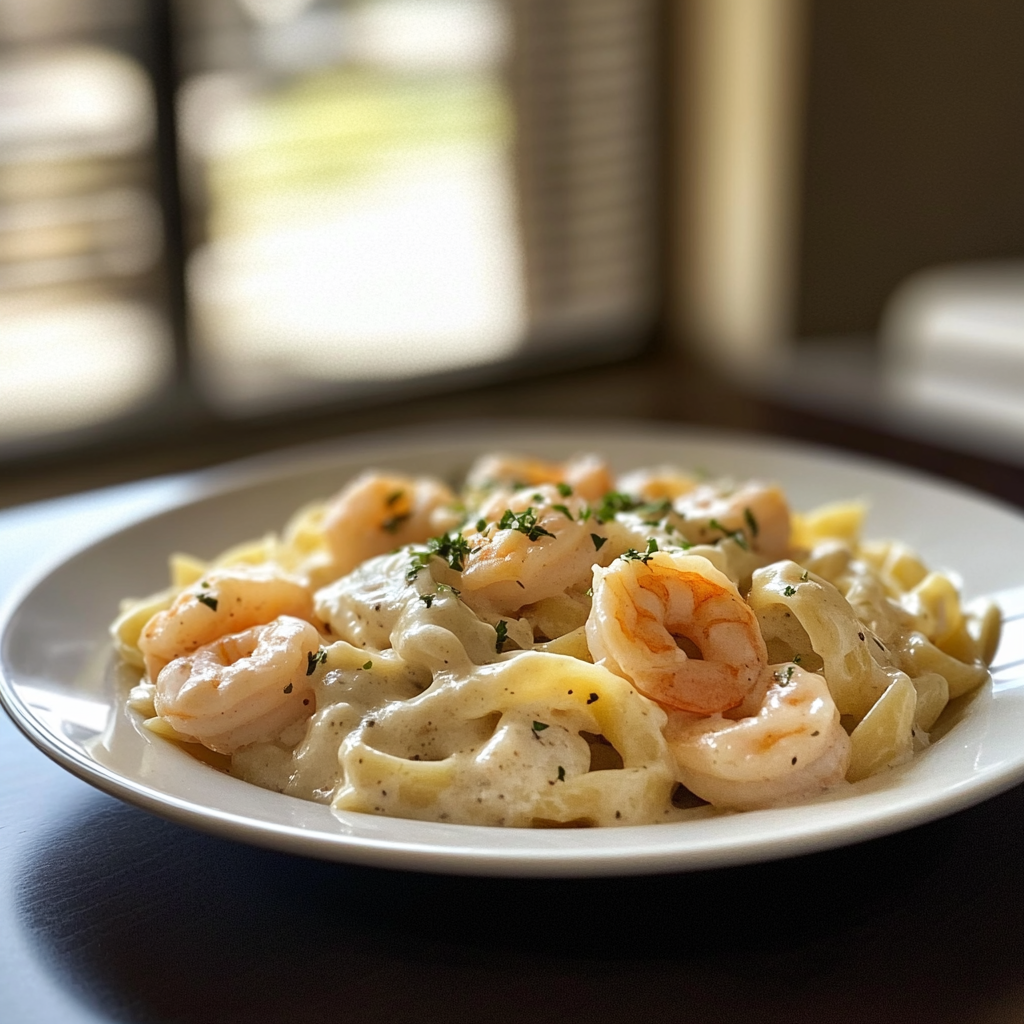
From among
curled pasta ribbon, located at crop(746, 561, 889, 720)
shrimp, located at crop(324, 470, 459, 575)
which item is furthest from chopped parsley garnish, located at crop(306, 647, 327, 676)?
curled pasta ribbon, located at crop(746, 561, 889, 720)

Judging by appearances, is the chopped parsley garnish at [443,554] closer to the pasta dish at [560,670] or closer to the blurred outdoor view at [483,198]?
the pasta dish at [560,670]

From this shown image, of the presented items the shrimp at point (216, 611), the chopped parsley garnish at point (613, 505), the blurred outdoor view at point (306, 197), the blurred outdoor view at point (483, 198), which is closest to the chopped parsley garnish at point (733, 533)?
the chopped parsley garnish at point (613, 505)

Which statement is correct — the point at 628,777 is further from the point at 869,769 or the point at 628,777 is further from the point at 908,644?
the point at 908,644

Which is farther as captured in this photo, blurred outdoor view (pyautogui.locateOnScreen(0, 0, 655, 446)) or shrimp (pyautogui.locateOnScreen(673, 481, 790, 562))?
blurred outdoor view (pyautogui.locateOnScreen(0, 0, 655, 446))

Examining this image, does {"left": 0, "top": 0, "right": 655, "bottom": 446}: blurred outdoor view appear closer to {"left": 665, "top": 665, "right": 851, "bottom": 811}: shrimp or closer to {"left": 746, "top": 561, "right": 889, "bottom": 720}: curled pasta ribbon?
{"left": 746, "top": 561, "right": 889, "bottom": 720}: curled pasta ribbon

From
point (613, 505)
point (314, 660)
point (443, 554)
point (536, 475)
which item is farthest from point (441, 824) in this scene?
point (536, 475)

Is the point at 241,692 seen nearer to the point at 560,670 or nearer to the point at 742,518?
the point at 560,670
